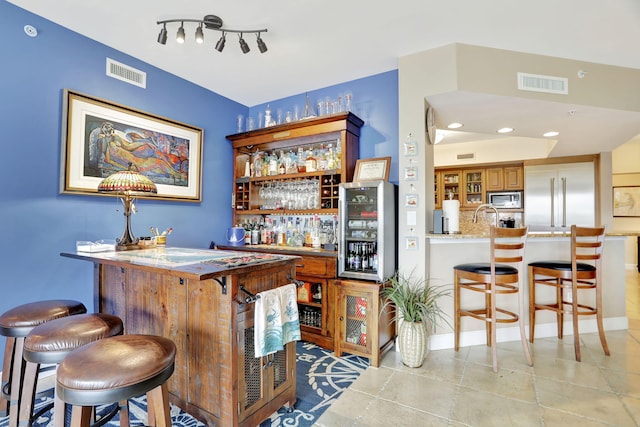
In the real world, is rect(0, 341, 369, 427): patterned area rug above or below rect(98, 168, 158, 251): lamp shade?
below

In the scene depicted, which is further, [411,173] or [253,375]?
[411,173]

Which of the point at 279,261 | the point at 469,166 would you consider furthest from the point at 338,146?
the point at 469,166

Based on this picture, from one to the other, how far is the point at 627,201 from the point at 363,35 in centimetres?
861

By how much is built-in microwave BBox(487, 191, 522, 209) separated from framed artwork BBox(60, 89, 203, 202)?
18.1 feet

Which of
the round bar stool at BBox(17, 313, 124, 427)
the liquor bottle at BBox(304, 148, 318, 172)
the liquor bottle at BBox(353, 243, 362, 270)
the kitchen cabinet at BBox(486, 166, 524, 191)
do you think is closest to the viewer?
the round bar stool at BBox(17, 313, 124, 427)

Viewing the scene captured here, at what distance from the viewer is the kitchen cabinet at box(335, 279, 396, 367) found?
8.79 feet

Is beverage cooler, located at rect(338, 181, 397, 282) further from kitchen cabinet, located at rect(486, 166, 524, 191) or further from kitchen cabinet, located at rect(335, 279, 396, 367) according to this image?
kitchen cabinet, located at rect(486, 166, 524, 191)

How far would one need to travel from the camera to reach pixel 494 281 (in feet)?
8.79

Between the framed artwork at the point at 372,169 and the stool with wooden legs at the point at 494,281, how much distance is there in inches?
44.7

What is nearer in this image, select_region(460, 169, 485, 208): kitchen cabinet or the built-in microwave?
the built-in microwave

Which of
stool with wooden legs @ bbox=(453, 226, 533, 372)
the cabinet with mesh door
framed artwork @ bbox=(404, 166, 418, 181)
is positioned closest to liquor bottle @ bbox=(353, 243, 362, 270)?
framed artwork @ bbox=(404, 166, 418, 181)

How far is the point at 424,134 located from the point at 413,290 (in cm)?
149

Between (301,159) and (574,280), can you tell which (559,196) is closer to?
(574,280)

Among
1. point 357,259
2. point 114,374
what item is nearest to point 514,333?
point 357,259
